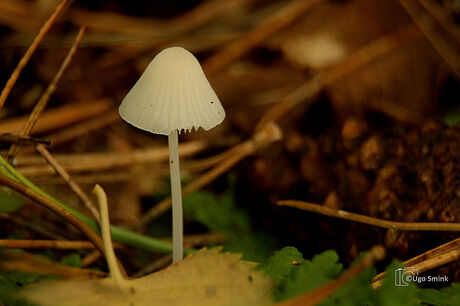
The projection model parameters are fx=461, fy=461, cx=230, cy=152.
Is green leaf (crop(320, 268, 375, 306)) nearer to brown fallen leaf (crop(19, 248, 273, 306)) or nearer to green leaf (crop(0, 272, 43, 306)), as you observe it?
brown fallen leaf (crop(19, 248, 273, 306))

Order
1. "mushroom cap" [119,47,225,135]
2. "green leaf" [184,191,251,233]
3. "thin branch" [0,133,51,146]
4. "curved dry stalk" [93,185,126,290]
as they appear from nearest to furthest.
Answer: "curved dry stalk" [93,185,126,290]
"mushroom cap" [119,47,225,135]
"thin branch" [0,133,51,146]
"green leaf" [184,191,251,233]

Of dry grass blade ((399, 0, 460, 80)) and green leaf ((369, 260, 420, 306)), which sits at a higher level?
dry grass blade ((399, 0, 460, 80))

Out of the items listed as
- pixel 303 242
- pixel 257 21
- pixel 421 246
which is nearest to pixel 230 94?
pixel 257 21

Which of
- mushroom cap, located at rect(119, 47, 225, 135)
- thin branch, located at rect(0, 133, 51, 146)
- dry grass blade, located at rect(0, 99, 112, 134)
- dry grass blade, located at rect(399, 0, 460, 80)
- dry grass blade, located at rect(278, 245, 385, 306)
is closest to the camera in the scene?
dry grass blade, located at rect(278, 245, 385, 306)

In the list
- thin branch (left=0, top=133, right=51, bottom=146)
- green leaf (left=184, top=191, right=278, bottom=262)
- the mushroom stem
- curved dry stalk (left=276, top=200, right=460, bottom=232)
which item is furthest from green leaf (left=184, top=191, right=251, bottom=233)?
thin branch (left=0, top=133, right=51, bottom=146)

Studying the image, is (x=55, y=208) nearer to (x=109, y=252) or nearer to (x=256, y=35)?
(x=109, y=252)

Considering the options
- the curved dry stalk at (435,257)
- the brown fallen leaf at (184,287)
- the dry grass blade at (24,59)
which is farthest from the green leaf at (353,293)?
the dry grass blade at (24,59)

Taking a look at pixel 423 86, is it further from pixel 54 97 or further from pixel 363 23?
pixel 54 97
